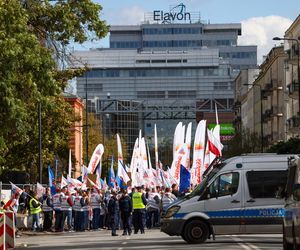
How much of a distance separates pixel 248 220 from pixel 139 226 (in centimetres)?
958

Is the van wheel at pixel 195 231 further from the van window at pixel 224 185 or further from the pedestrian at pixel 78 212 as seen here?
the pedestrian at pixel 78 212

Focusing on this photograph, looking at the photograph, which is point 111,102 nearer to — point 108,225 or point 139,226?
point 108,225

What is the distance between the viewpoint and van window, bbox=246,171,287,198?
26.9 m

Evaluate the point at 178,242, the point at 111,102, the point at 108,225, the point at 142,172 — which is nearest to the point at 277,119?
the point at 111,102

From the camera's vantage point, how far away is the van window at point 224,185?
1064 inches

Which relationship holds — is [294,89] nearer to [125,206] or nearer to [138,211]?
[138,211]

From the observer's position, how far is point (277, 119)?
110 m

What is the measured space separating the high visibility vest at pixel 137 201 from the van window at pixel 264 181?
9.42m

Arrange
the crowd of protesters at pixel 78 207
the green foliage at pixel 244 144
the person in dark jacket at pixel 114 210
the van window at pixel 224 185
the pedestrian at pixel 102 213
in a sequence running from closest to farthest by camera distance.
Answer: the van window at pixel 224 185 → the person in dark jacket at pixel 114 210 → the crowd of protesters at pixel 78 207 → the pedestrian at pixel 102 213 → the green foliage at pixel 244 144

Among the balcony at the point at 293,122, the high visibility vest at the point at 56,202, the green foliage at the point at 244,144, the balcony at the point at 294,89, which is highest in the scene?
the balcony at the point at 294,89

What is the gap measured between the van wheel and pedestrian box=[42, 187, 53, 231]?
14.4 meters

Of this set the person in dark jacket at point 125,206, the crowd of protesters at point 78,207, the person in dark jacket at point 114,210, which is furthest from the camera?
the crowd of protesters at point 78,207

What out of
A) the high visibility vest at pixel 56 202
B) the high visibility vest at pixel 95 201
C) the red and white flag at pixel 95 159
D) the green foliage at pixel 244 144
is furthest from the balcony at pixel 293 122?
the high visibility vest at pixel 56 202

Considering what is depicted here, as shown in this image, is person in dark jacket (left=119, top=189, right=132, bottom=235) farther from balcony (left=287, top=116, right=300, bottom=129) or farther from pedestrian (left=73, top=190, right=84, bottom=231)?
balcony (left=287, top=116, right=300, bottom=129)
